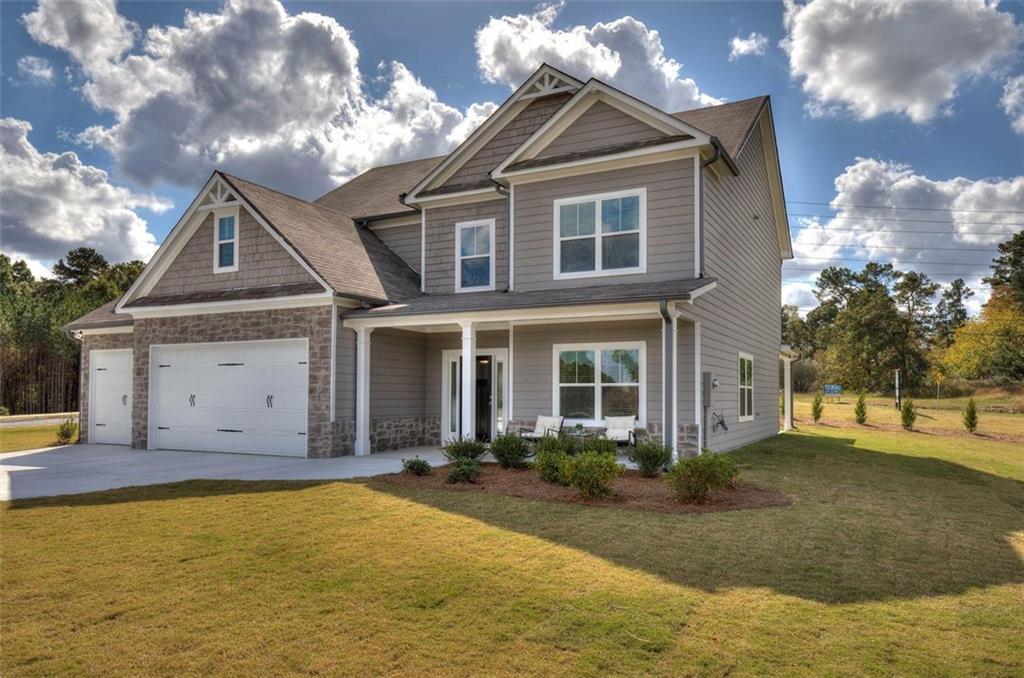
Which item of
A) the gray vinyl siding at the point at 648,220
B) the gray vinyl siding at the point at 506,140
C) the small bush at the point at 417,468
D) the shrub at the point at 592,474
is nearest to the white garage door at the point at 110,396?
the gray vinyl siding at the point at 506,140

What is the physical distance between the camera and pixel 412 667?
346cm

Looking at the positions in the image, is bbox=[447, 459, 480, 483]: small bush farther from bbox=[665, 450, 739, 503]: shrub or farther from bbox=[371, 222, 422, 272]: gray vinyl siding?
bbox=[371, 222, 422, 272]: gray vinyl siding

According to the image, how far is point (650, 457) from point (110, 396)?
1395 cm

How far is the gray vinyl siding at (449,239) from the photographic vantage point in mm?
14039

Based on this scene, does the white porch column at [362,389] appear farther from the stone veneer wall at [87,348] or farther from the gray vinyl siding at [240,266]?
the stone veneer wall at [87,348]

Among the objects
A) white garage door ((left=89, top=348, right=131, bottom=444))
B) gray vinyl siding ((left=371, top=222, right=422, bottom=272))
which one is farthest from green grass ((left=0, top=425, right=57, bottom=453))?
gray vinyl siding ((left=371, top=222, right=422, bottom=272))

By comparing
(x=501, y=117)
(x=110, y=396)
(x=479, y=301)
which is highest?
(x=501, y=117)

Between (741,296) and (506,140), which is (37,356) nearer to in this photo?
(506,140)

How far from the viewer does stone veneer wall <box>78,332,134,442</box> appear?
15836 millimetres

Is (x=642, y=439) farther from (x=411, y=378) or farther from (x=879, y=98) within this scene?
(x=879, y=98)

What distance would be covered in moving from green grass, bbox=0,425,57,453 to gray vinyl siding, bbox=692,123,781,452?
15774 millimetres

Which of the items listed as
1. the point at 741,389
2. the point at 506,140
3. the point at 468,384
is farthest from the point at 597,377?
the point at 506,140

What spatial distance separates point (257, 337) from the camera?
13.3 m

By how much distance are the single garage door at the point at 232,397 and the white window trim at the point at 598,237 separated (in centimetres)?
554
